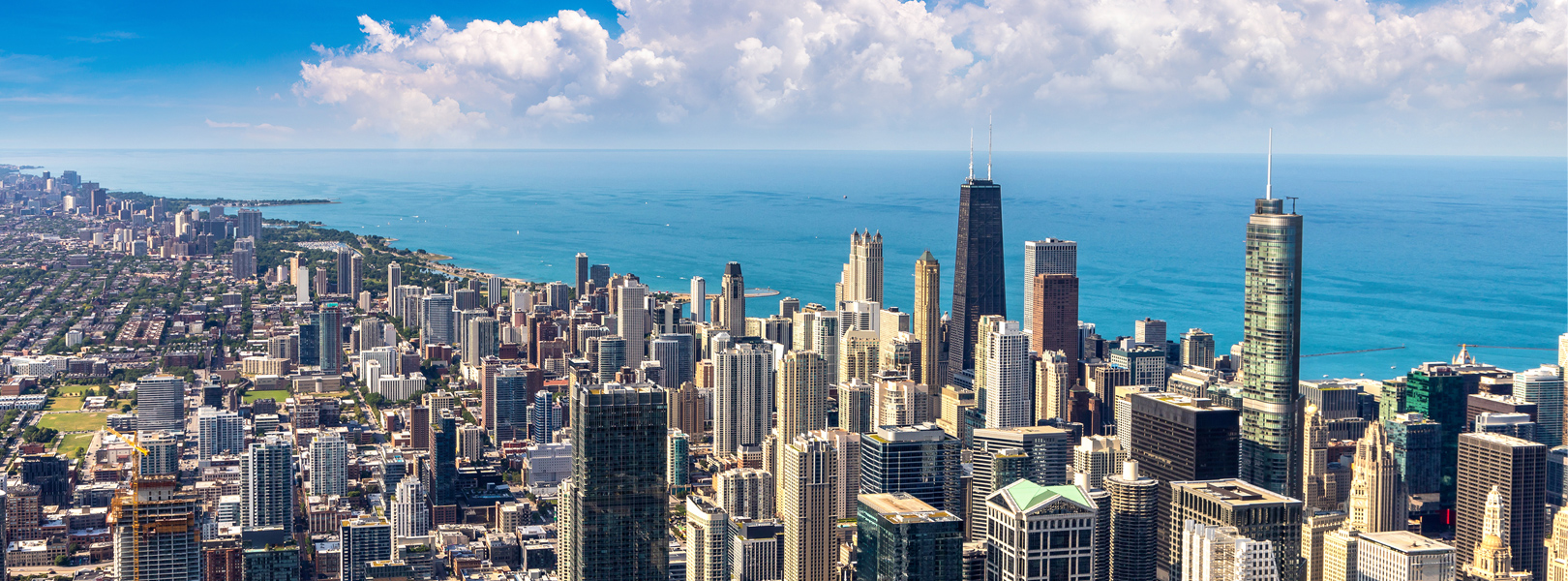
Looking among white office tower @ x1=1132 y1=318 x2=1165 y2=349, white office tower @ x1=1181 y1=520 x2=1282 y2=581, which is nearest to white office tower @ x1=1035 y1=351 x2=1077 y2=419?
white office tower @ x1=1132 y1=318 x2=1165 y2=349

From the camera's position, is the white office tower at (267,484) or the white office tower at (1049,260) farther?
the white office tower at (1049,260)

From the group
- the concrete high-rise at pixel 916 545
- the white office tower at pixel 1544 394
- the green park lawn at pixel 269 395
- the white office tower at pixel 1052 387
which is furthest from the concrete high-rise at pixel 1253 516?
the green park lawn at pixel 269 395

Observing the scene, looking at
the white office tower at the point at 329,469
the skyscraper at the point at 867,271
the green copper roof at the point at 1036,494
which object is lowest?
the white office tower at the point at 329,469

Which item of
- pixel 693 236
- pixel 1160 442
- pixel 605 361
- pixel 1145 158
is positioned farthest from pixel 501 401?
pixel 1145 158

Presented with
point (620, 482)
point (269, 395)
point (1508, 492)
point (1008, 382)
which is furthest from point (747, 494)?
point (269, 395)

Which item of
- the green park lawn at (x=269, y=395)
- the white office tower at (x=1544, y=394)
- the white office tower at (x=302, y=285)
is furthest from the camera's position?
the white office tower at (x=302, y=285)

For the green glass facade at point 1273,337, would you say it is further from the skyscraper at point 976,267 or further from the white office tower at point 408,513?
the skyscraper at point 976,267

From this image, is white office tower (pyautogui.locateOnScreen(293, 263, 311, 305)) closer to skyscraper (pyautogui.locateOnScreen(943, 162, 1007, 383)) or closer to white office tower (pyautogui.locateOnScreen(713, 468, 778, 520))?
skyscraper (pyautogui.locateOnScreen(943, 162, 1007, 383))
